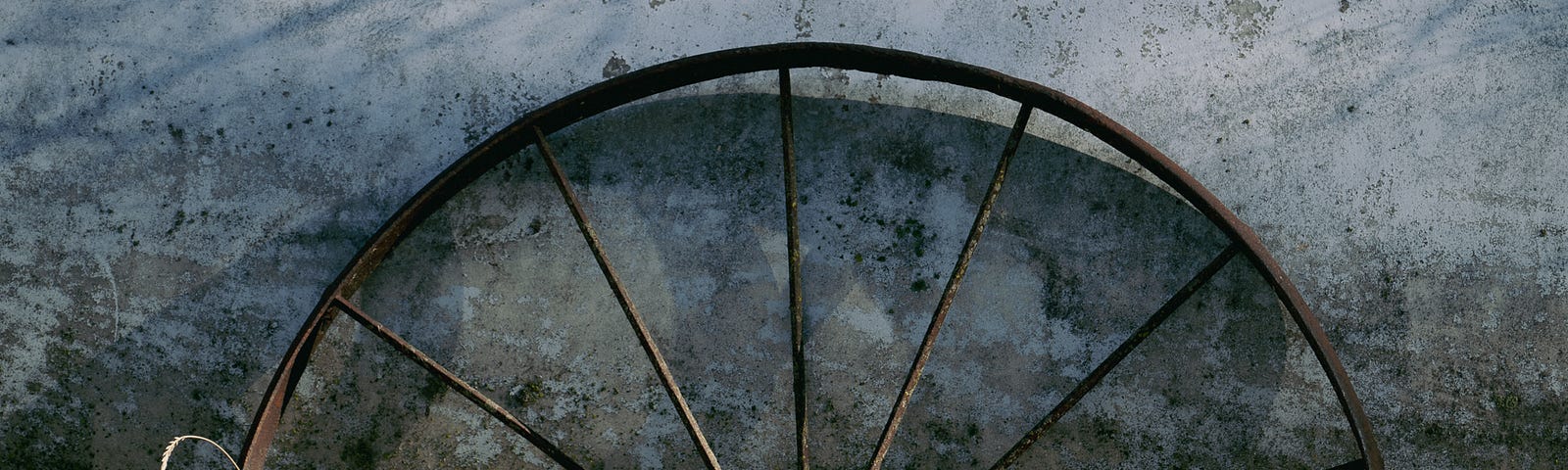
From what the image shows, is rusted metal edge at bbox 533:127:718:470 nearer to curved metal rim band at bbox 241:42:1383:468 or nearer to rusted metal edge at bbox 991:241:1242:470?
curved metal rim band at bbox 241:42:1383:468

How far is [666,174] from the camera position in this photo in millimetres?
4109

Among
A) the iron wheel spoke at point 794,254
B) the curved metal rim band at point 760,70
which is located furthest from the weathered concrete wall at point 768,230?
the iron wheel spoke at point 794,254

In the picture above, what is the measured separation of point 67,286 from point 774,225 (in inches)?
129

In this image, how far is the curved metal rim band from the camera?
3586mm

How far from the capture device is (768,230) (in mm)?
4145

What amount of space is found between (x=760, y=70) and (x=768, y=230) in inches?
29.3

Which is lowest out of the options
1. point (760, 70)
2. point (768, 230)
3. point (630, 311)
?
point (630, 311)

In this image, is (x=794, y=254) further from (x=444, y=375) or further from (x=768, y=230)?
(x=444, y=375)

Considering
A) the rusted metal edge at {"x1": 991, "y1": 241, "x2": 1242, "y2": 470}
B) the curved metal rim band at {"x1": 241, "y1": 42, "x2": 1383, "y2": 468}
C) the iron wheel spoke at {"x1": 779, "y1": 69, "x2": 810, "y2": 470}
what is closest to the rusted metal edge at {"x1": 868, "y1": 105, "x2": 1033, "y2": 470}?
the curved metal rim band at {"x1": 241, "y1": 42, "x2": 1383, "y2": 468}

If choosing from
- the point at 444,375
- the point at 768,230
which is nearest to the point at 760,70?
the point at 768,230

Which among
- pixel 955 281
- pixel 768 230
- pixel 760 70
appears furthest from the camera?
pixel 768 230

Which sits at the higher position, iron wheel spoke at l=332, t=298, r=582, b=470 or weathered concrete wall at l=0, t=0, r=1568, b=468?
weathered concrete wall at l=0, t=0, r=1568, b=468

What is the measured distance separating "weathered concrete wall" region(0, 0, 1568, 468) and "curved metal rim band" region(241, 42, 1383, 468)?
0.33 m

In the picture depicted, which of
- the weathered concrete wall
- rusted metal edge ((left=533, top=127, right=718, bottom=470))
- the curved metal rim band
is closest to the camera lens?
the curved metal rim band
